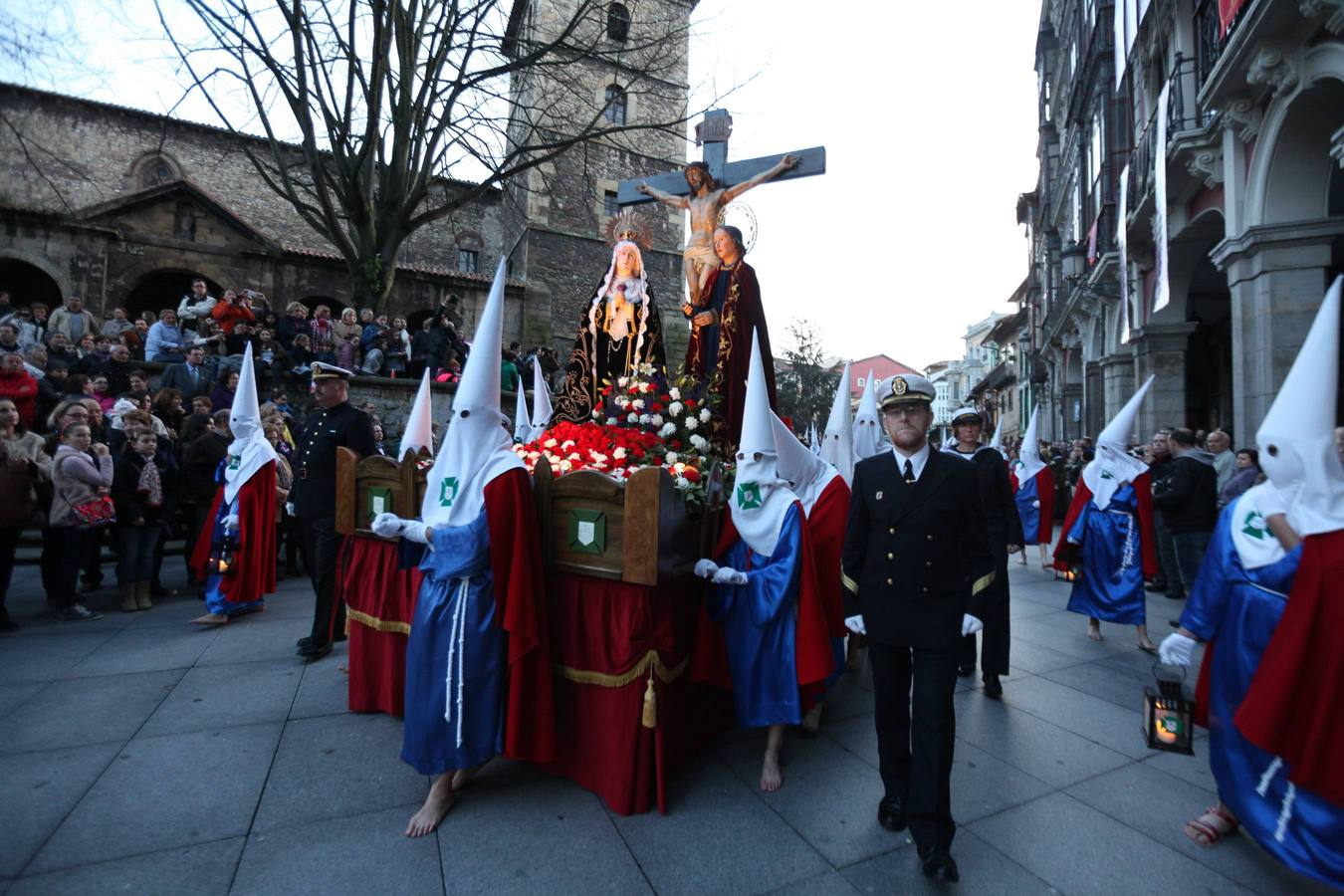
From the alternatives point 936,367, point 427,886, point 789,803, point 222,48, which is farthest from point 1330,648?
point 936,367

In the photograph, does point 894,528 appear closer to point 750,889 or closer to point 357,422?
point 750,889

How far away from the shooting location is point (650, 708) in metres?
3.09

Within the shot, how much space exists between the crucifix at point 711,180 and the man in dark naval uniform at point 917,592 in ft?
10.4

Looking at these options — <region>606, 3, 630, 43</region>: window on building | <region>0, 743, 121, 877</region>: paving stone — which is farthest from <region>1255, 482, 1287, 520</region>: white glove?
<region>606, 3, 630, 43</region>: window on building

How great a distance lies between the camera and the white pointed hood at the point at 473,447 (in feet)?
10.4

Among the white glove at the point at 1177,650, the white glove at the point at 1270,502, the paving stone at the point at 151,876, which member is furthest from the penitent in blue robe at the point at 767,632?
the paving stone at the point at 151,876

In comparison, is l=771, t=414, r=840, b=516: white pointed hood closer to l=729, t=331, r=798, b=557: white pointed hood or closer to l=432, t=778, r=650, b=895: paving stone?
l=729, t=331, r=798, b=557: white pointed hood

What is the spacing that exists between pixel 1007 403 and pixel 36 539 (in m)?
47.4

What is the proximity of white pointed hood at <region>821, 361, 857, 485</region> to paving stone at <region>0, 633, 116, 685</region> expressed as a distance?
603 centimetres

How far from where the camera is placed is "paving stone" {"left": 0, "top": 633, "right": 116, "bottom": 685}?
15.4 feet

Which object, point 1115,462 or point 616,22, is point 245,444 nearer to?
point 1115,462

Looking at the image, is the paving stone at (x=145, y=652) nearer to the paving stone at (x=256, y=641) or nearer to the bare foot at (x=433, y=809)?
the paving stone at (x=256, y=641)

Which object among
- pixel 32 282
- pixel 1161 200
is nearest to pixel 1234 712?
pixel 1161 200

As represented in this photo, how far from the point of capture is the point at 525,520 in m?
3.11
